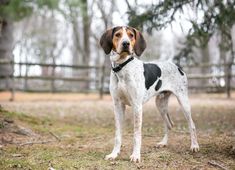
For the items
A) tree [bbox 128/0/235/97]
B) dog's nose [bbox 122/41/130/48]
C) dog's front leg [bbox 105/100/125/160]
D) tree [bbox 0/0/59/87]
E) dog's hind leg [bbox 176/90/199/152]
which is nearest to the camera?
dog's nose [bbox 122/41/130/48]

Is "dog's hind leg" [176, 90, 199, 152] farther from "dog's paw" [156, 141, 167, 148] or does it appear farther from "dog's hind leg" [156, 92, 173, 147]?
"dog's paw" [156, 141, 167, 148]

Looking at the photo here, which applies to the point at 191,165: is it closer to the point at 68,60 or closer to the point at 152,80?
the point at 152,80

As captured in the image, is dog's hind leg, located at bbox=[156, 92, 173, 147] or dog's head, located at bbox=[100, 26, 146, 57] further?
dog's hind leg, located at bbox=[156, 92, 173, 147]

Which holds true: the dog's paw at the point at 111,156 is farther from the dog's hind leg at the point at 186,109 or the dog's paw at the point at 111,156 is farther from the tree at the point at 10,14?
the tree at the point at 10,14

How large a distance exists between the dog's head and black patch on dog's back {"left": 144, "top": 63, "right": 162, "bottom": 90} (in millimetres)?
469

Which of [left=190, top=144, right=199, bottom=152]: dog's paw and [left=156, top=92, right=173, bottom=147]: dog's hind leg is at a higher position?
[left=156, top=92, right=173, bottom=147]: dog's hind leg

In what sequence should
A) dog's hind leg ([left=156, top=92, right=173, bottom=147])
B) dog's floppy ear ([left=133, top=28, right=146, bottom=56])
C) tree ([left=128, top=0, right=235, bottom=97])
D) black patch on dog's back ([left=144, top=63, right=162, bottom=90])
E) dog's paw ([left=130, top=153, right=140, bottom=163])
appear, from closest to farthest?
1. dog's paw ([left=130, top=153, right=140, bottom=163])
2. dog's floppy ear ([left=133, top=28, right=146, bottom=56])
3. black patch on dog's back ([left=144, top=63, right=162, bottom=90])
4. dog's hind leg ([left=156, top=92, right=173, bottom=147])
5. tree ([left=128, top=0, right=235, bottom=97])

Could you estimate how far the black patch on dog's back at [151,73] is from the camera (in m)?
5.74

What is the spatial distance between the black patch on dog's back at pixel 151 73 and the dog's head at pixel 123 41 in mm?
469

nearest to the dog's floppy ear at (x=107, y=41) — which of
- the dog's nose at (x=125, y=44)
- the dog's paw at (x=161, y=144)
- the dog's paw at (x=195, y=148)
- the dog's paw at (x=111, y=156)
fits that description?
the dog's nose at (x=125, y=44)

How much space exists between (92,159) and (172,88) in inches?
68.0

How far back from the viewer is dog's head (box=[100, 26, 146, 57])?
16.9 ft

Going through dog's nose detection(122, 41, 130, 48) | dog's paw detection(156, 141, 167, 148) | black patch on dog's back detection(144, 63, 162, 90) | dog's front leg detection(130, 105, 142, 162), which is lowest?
dog's paw detection(156, 141, 167, 148)

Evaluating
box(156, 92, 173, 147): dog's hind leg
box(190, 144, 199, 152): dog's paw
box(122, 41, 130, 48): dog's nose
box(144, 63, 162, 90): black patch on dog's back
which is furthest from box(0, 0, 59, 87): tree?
box(190, 144, 199, 152): dog's paw
